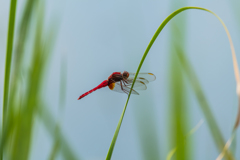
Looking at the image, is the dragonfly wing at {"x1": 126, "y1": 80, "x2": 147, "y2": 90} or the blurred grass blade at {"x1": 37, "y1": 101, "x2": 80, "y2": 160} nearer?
the blurred grass blade at {"x1": 37, "y1": 101, "x2": 80, "y2": 160}

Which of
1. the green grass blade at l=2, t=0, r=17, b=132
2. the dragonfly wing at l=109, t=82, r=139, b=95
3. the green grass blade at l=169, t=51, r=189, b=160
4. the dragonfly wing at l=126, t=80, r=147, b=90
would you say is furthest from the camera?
the dragonfly wing at l=126, t=80, r=147, b=90

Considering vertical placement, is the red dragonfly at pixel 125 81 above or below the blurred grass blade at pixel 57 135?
below

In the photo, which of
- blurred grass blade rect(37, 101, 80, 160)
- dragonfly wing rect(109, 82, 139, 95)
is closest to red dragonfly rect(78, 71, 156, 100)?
dragonfly wing rect(109, 82, 139, 95)

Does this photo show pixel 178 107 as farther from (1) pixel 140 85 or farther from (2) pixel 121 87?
(1) pixel 140 85

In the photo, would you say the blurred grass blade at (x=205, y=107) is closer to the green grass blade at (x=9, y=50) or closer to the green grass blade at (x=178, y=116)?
the green grass blade at (x=178, y=116)

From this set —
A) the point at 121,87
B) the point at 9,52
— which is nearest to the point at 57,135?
the point at 9,52

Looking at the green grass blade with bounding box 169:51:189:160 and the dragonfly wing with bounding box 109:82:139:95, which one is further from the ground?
the green grass blade with bounding box 169:51:189:160

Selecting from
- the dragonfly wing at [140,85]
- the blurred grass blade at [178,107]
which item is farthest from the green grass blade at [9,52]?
the dragonfly wing at [140,85]

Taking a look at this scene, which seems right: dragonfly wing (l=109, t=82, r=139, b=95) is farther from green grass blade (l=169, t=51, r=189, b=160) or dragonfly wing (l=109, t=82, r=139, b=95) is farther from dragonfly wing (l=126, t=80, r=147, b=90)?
green grass blade (l=169, t=51, r=189, b=160)

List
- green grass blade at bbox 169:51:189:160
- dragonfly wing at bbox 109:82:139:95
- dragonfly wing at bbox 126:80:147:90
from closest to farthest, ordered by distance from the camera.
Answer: green grass blade at bbox 169:51:189:160 → dragonfly wing at bbox 109:82:139:95 → dragonfly wing at bbox 126:80:147:90

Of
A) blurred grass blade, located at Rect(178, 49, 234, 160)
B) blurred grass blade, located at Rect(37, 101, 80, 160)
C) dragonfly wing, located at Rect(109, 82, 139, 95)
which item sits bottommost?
dragonfly wing, located at Rect(109, 82, 139, 95)

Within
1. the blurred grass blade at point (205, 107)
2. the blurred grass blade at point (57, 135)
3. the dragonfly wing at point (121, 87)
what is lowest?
the dragonfly wing at point (121, 87)
